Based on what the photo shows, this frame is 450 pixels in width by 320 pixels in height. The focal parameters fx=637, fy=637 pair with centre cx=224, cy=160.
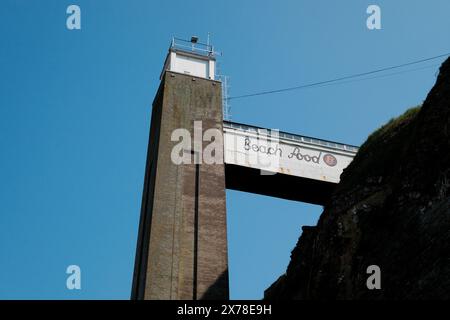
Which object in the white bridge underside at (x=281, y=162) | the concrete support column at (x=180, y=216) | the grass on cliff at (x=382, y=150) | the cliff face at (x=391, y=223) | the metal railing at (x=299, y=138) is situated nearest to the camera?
the cliff face at (x=391, y=223)

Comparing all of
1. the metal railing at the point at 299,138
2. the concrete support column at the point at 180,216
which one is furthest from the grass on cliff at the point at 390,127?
the metal railing at the point at 299,138

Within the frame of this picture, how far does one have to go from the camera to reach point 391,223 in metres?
13.7

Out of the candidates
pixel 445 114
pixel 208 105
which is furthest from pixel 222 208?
pixel 445 114

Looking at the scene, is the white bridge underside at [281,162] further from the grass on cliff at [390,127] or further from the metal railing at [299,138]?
the grass on cliff at [390,127]

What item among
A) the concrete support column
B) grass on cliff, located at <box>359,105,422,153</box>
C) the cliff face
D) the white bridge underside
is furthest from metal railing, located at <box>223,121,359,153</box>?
the cliff face

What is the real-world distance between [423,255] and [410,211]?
1658 mm

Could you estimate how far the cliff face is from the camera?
1161 cm

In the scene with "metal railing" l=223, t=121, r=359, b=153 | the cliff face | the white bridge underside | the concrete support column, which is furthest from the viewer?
"metal railing" l=223, t=121, r=359, b=153

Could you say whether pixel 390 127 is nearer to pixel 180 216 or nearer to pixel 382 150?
pixel 382 150

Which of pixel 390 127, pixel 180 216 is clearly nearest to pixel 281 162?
pixel 180 216

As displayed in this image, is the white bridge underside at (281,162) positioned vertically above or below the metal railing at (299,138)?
below

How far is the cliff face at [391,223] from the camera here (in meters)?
11.6

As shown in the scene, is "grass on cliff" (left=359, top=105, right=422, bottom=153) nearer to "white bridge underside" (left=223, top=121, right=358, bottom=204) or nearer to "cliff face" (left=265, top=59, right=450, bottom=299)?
"cliff face" (left=265, top=59, right=450, bottom=299)

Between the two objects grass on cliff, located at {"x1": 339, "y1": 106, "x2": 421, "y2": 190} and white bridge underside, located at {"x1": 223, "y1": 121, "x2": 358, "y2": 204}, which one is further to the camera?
white bridge underside, located at {"x1": 223, "y1": 121, "x2": 358, "y2": 204}
